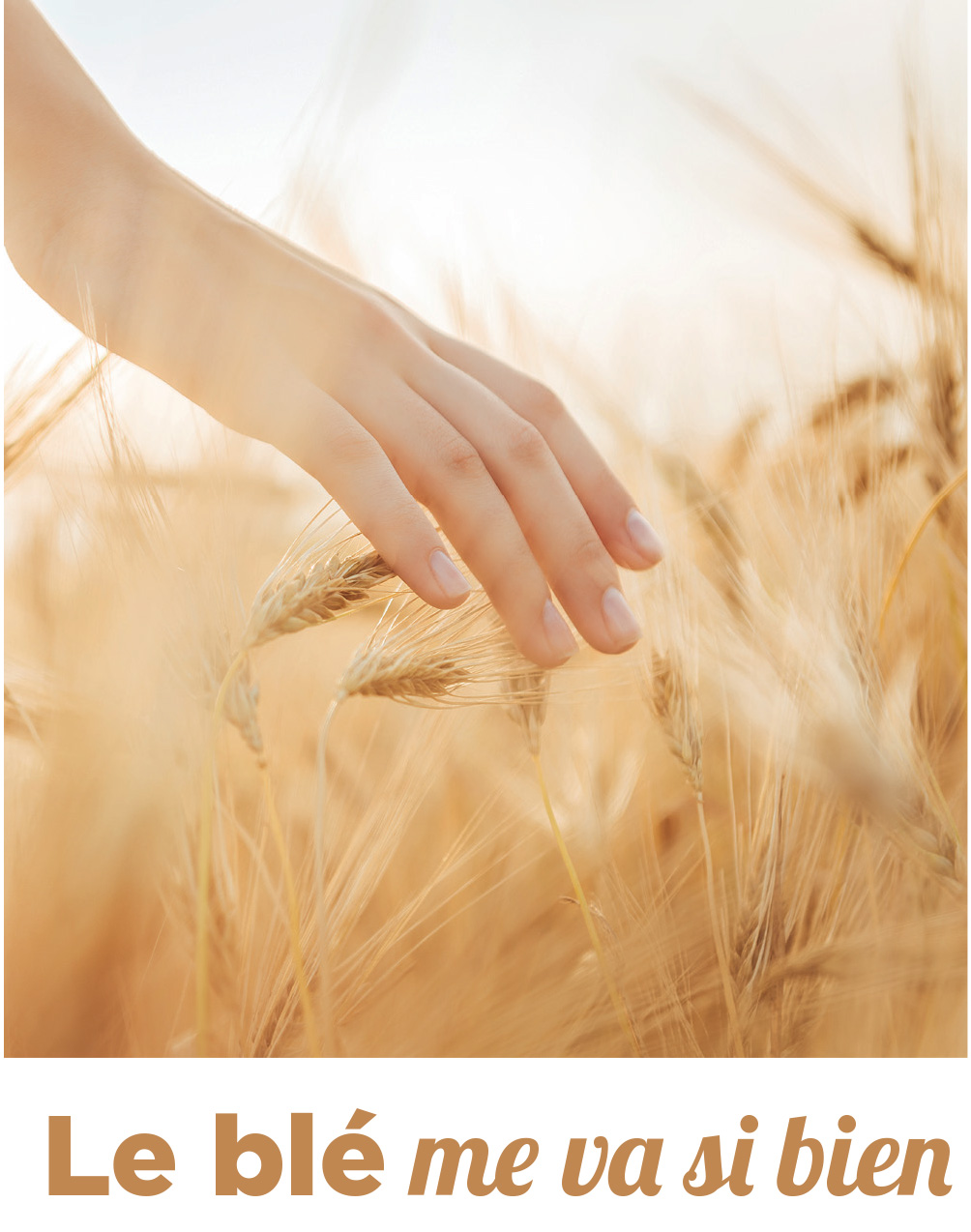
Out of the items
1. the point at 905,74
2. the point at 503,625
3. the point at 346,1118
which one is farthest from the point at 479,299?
the point at 346,1118

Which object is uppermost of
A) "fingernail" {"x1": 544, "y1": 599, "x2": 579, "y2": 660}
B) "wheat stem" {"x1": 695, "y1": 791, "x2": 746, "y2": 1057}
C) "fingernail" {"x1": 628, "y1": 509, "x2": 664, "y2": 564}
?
"fingernail" {"x1": 628, "y1": 509, "x2": 664, "y2": 564}

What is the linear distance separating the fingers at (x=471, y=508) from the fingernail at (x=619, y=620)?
0.12 feet

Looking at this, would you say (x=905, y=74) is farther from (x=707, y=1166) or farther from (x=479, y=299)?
(x=707, y=1166)

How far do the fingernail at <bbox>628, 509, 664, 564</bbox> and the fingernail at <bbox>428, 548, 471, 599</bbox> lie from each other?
0.53 feet

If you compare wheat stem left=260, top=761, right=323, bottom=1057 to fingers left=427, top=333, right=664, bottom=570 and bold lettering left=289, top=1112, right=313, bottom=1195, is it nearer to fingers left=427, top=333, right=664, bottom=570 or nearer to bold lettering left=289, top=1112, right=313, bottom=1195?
bold lettering left=289, top=1112, right=313, bottom=1195

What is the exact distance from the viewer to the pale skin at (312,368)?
0.58 m

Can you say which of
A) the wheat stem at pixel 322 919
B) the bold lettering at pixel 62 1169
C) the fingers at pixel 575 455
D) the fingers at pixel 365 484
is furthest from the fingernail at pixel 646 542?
the bold lettering at pixel 62 1169

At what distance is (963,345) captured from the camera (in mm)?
669

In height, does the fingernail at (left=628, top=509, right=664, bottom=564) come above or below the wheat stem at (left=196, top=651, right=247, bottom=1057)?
above

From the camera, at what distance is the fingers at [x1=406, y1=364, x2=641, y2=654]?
618 millimetres

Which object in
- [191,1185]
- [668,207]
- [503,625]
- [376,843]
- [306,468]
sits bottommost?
[191,1185]

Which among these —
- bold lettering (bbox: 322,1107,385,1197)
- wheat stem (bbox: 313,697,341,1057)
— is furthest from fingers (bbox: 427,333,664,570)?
bold lettering (bbox: 322,1107,385,1197)

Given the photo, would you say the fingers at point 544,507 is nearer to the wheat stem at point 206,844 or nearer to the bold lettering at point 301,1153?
the wheat stem at point 206,844

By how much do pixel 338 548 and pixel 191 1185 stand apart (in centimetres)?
47
